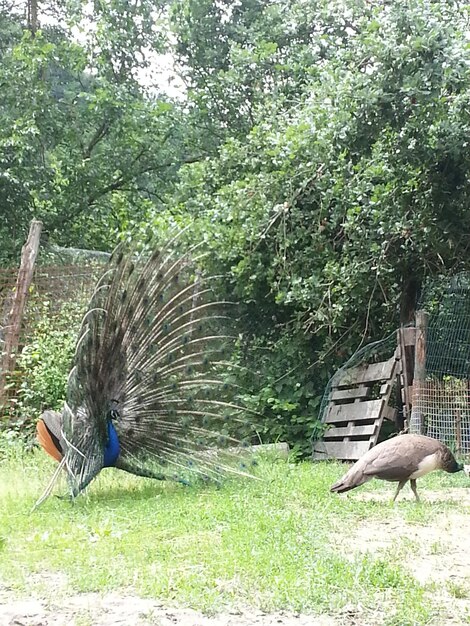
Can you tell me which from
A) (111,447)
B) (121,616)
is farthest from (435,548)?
(111,447)

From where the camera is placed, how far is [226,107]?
13.9m

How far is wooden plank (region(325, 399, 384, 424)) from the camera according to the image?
28.5 ft

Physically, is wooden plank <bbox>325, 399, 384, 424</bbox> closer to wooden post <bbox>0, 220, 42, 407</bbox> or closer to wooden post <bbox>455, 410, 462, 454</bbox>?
wooden post <bbox>455, 410, 462, 454</bbox>

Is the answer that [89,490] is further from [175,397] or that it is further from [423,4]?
[423,4]

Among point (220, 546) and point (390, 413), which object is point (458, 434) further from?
point (220, 546)

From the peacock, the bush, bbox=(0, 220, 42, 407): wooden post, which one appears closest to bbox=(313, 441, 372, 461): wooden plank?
the peacock

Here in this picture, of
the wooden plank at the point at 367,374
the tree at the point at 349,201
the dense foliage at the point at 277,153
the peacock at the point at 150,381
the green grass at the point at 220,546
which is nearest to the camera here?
the green grass at the point at 220,546

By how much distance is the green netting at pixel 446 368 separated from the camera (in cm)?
806

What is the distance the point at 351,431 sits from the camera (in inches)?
348

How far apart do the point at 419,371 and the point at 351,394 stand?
106 cm

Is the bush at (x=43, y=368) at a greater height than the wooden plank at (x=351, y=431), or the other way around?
the bush at (x=43, y=368)

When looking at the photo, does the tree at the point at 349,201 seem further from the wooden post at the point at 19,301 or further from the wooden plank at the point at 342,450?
the wooden post at the point at 19,301

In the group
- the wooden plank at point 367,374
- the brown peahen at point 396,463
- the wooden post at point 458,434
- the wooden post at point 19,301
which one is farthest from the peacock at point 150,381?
the wooden post at point 19,301

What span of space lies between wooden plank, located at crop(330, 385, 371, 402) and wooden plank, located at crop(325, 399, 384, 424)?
9cm
